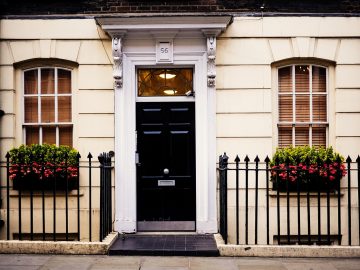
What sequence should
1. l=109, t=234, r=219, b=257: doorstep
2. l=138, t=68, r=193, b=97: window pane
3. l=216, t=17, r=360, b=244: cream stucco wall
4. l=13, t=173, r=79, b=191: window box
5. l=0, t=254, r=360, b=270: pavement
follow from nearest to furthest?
l=0, t=254, r=360, b=270: pavement
l=109, t=234, r=219, b=257: doorstep
l=13, t=173, r=79, b=191: window box
l=216, t=17, r=360, b=244: cream stucco wall
l=138, t=68, r=193, b=97: window pane

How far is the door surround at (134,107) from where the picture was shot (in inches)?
313

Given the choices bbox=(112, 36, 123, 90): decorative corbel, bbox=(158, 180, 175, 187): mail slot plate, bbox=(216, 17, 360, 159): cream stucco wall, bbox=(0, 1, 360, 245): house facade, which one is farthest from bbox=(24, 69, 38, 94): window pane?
bbox=(216, 17, 360, 159): cream stucco wall

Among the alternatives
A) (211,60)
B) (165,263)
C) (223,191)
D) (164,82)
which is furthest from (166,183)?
(211,60)

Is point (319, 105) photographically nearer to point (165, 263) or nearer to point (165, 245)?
point (165, 245)

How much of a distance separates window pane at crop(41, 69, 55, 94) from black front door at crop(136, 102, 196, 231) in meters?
1.69

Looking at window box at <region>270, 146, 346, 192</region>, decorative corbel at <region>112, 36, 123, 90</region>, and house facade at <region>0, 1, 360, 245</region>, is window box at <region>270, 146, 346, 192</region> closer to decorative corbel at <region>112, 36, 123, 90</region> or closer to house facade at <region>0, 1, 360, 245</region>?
house facade at <region>0, 1, 360, 245</region>

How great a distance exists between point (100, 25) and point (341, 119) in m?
4.66

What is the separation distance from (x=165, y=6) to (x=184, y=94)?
64.3 inches

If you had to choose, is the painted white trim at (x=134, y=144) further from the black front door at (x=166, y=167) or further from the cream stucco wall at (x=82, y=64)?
the cream stucco wall at (x=82, y=64)

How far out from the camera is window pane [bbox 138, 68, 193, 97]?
8.34m

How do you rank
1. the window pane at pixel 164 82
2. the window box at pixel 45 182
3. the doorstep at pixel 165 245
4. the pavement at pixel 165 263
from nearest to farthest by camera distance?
the pavement at pixel 165 263
the doorstep at pixel 165 245
the window box at pixel 45 182
the window pane at pixel 164 82

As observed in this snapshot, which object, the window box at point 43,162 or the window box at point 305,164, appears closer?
the window box at point 305,164

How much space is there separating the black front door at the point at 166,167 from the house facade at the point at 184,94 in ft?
0.06

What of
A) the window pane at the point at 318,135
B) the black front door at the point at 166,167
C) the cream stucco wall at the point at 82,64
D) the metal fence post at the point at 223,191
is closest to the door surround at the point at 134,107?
the black front door at the point at 166,167
